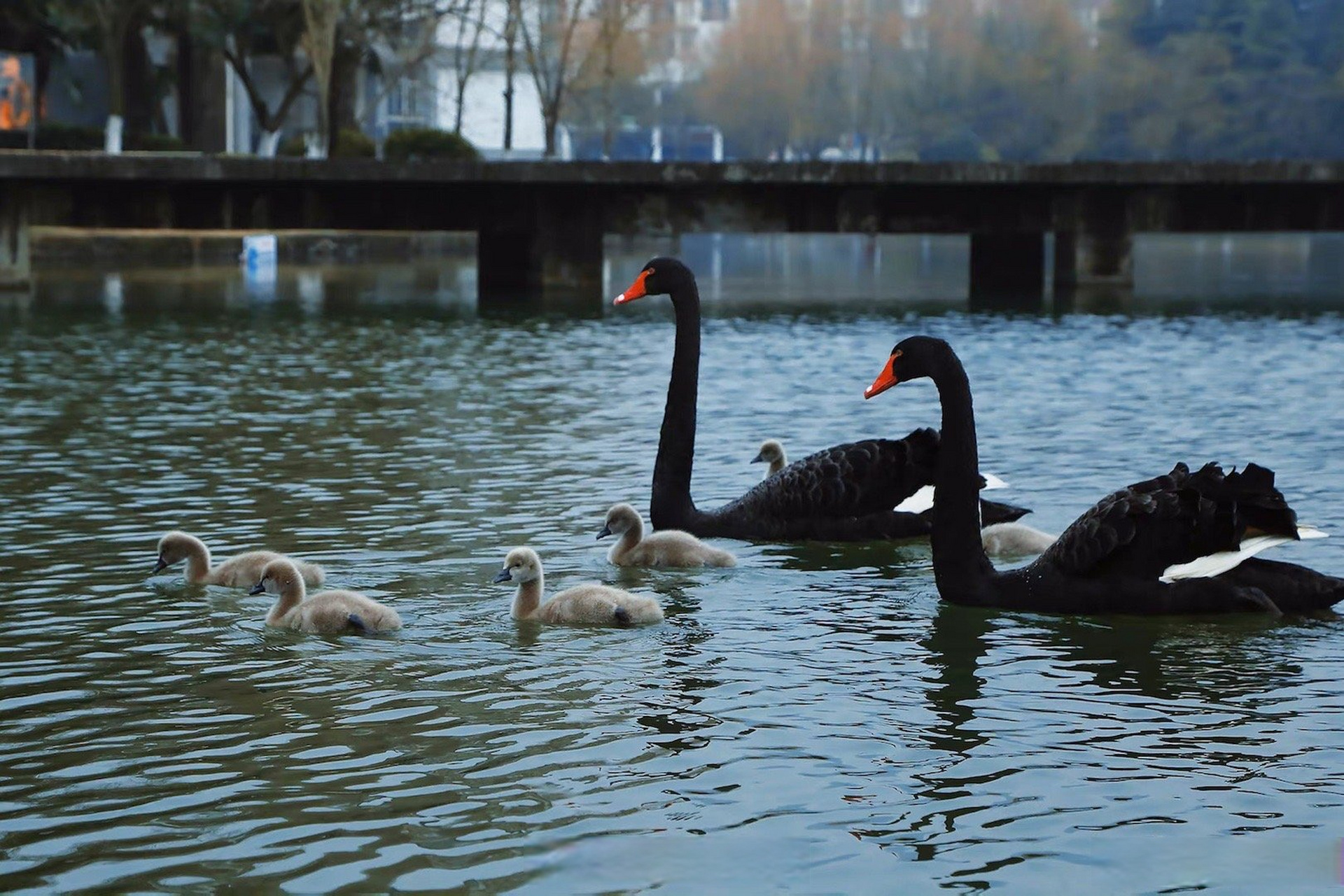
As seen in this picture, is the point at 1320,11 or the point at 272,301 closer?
the point at 272,301

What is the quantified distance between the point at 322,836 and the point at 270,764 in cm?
82

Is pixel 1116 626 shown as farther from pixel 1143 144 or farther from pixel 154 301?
pixel 1143 144

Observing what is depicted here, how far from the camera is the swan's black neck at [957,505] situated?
9.23 m

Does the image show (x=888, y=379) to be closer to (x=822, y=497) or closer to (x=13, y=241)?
(x=822, y=497)

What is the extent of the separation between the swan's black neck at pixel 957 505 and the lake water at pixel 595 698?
0.16 meters

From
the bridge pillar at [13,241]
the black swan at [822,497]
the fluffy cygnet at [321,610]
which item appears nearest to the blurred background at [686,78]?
the bridge pillar at [13,241]

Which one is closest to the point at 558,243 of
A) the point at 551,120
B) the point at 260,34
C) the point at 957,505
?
the point at 551,120

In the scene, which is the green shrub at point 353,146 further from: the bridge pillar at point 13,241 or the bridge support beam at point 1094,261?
the bridge support beam at point 1094,261

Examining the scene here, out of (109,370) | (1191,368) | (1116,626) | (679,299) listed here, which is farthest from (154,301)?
(1116,626)

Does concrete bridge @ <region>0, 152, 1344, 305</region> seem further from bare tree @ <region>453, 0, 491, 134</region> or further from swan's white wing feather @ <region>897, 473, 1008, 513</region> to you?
swan's white wing feather @ <region>897, 473, 1008, 513</region>

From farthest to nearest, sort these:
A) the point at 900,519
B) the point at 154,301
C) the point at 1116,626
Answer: the point at 154,301 < the point at 900,519 < the point at 1116,626

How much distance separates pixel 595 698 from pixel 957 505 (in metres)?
2.16

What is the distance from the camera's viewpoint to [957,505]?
362 inches

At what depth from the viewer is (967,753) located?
7.03m
